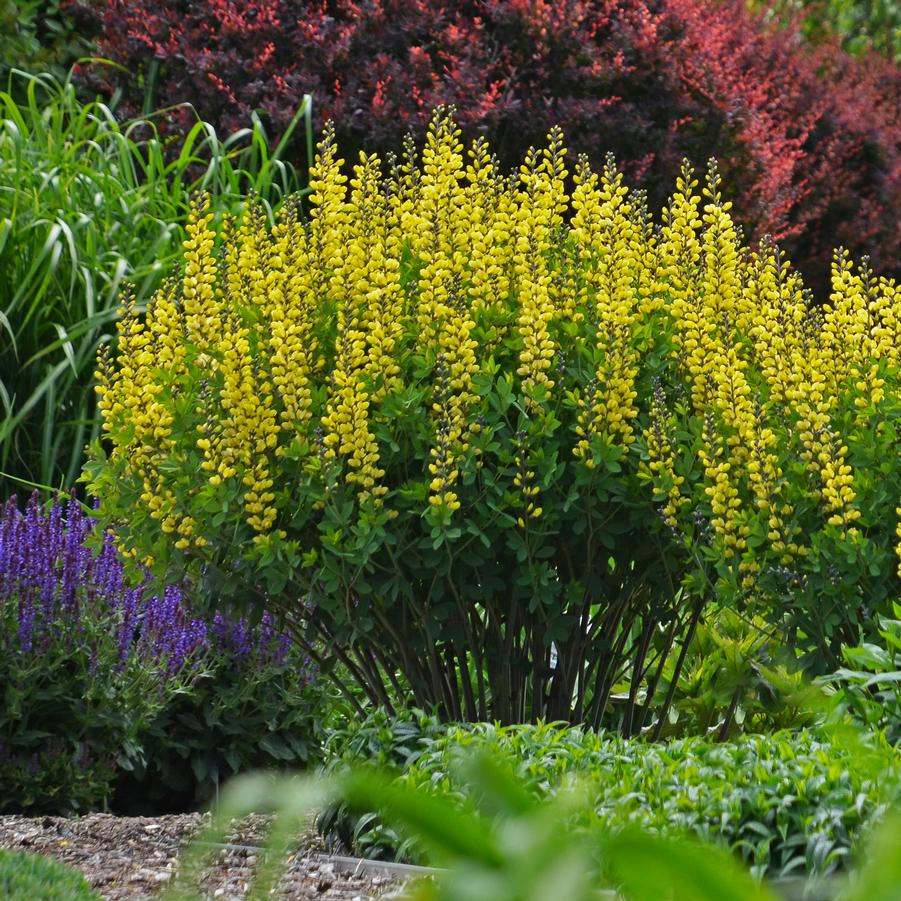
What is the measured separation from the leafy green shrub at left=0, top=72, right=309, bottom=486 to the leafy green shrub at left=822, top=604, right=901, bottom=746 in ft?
11.2

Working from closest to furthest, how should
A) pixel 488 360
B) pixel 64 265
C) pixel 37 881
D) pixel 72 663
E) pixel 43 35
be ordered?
1. pixel 37 881
2. pixel 488 360
3. pixel 72 663
4. pixel 64 265
5. pixel 43 35

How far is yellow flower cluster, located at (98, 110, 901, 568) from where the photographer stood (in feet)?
12.4

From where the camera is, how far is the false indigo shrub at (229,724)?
15.9 feet

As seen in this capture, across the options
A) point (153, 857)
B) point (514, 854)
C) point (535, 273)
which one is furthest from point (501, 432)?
point (514, 854)

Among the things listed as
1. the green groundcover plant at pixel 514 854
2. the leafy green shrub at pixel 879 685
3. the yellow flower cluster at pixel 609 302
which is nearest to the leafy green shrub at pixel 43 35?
Result: the yellow flower cluster at pixel 609 302

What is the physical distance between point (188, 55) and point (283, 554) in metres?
5.56

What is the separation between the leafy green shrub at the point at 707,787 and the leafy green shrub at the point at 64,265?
2.89 metres

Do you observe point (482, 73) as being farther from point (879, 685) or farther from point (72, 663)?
point (879, 685)

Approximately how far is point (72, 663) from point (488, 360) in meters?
1.85

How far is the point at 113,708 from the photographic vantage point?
177 inches

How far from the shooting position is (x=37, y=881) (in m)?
2.57

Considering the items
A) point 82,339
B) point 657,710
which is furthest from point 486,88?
point 657,710

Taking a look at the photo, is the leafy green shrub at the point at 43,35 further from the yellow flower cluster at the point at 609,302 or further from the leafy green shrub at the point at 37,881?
the leafy green shrub at the point at 37,881

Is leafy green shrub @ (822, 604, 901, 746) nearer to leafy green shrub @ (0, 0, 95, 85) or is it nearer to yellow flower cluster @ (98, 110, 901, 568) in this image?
yellow flower cluster @ (98, 110, 901, 568)
